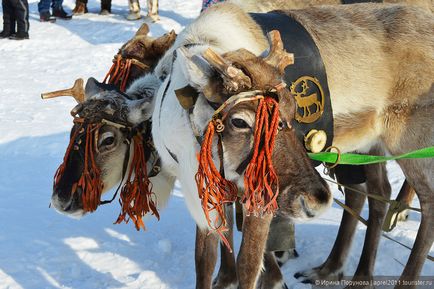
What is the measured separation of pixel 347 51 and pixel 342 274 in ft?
5.36

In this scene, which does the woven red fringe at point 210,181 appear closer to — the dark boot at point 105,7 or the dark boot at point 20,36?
the dark boot at point 20,36

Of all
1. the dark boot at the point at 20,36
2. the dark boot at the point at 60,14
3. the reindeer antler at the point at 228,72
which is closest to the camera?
the reindeer antler at the point at 228,72

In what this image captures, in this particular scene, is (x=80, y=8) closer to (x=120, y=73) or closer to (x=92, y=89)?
(x=120, y=73)

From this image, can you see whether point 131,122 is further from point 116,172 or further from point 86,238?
point 86,238

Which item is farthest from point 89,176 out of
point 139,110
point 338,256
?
point 338,256

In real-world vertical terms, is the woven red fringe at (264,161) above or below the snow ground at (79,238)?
above

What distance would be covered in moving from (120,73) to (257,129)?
162cm

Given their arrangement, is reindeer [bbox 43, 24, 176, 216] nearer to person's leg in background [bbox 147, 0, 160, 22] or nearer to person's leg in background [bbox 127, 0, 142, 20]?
person's leg in background [bbox 147, 0, 160, 22]

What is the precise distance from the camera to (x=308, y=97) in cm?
288

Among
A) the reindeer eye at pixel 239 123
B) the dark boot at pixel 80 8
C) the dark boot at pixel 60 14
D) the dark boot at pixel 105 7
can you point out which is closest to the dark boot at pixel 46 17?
the dark boot at pixel 60 14

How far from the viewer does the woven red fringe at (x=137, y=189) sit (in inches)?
132

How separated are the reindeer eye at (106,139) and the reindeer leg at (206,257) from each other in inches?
27.3

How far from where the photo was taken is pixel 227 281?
12.4 ft

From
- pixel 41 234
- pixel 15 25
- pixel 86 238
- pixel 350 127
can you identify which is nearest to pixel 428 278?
pixel 350 127
